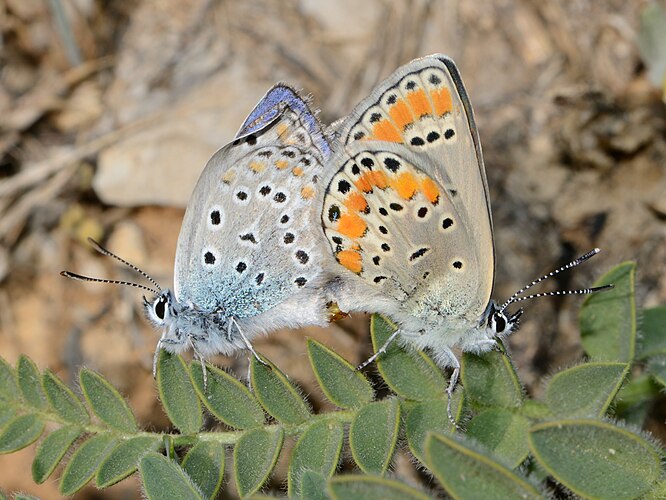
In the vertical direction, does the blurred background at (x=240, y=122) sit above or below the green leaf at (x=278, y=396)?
above

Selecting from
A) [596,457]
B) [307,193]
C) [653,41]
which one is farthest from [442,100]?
[653,41]

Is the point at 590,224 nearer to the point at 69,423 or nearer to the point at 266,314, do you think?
the point at 266,314

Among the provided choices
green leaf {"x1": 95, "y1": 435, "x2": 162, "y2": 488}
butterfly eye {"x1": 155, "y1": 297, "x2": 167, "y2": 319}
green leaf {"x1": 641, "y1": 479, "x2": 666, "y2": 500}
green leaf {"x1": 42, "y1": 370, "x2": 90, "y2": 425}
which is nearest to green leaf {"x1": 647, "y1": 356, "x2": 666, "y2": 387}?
green leaf {"x1": 641, "y1": 479, "x2": 666, "y2": 500}

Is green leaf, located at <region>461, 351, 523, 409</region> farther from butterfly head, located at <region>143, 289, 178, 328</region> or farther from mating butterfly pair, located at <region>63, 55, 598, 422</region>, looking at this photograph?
butterfly head, located at <region>143, 289, 178, 328</region>

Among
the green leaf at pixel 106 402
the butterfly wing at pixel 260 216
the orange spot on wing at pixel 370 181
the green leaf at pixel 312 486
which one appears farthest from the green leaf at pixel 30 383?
the orange spot on wing at pixel 370 181

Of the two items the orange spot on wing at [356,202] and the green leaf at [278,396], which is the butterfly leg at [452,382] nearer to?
the green leaf at [278,396]
